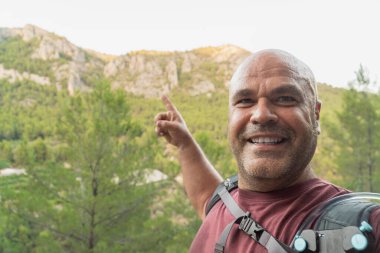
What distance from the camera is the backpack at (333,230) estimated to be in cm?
68

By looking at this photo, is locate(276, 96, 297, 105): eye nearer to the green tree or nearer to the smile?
the smile

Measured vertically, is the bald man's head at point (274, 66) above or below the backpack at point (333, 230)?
above

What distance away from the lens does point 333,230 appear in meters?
0.73

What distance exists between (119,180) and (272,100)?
7745 millimetres

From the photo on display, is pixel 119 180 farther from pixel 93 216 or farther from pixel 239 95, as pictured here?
pixel 239 95

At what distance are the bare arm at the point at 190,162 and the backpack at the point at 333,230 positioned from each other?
608 mm

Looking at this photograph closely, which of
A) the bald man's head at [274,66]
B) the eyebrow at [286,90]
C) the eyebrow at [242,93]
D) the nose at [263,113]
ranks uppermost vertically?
the bald man's head at [274,66]

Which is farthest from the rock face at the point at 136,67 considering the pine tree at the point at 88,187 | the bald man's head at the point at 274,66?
the bald man's head at the point at 274,66

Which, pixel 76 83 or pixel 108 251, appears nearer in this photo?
pixel 108 251

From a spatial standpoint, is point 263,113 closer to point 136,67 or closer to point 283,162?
point 283,162

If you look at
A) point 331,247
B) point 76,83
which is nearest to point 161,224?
point 331,247

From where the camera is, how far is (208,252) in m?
1.03

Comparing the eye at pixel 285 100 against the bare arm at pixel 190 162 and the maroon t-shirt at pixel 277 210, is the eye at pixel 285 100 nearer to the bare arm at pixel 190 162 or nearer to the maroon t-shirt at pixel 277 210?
the maroon t-shirt at pixel 277 210

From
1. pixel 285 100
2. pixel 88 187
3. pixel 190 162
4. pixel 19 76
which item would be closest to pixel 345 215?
pixel 285 100
